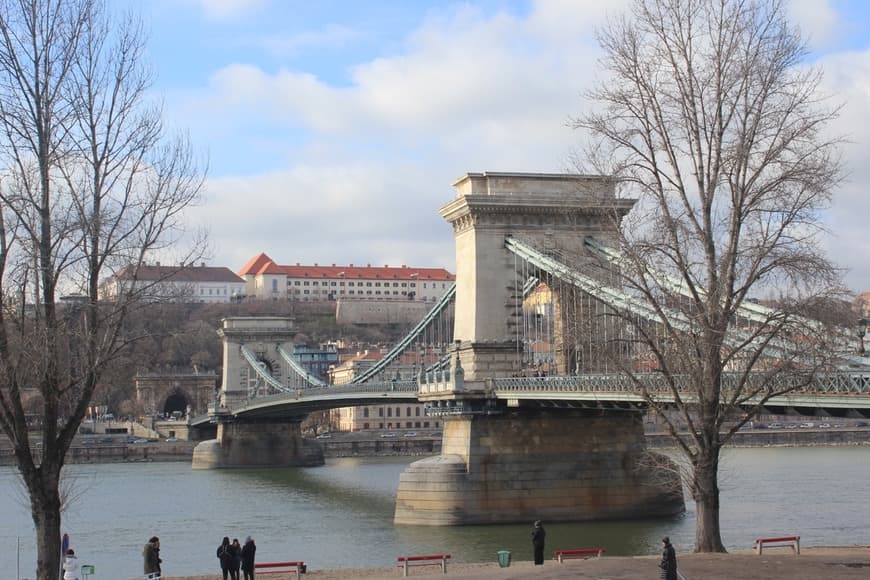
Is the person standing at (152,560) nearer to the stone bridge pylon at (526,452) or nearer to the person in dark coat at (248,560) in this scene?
the person in dark coat at (248,560)

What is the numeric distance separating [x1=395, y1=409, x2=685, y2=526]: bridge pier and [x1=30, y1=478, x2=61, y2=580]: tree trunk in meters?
19.6

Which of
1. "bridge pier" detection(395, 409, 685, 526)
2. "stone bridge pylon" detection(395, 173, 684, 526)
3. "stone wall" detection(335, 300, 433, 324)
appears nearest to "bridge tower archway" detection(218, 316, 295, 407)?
"stone bridge pylon" detection(395, 173, 684, 526)

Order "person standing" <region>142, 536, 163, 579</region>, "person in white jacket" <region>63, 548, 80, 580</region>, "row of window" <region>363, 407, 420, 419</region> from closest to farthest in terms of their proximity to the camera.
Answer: "person in white jacket" <region>63, 548, 80, 580</region>, "person standing" <region>142, 536, 163, 579</region>, "row of window" <region>363, 407, 420, 419</region>

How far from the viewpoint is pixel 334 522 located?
4372 centimetres

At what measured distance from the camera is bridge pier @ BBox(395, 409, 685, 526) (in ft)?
124

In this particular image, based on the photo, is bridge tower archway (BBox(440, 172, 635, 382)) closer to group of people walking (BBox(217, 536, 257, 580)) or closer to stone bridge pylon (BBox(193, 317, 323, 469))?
group of people walking (BBox(217, 536, 257, 580))

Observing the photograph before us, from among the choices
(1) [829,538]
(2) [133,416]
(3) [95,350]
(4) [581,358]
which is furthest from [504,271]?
(2) [133,416]

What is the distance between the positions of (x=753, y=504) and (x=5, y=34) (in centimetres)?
3312

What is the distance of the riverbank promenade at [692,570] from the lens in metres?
20.6

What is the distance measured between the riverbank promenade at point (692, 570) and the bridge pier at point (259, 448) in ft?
190

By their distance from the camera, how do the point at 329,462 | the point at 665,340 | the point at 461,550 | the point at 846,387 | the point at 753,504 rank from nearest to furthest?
1. the point at 846,387
2. the point at 665,340
3. the point at 461,550
4. the point at 753,504
5. the point at 329,462

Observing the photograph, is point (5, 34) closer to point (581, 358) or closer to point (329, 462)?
point (581, 358)

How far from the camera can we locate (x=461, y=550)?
32.7m

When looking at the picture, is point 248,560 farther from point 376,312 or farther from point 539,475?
point 376,312
